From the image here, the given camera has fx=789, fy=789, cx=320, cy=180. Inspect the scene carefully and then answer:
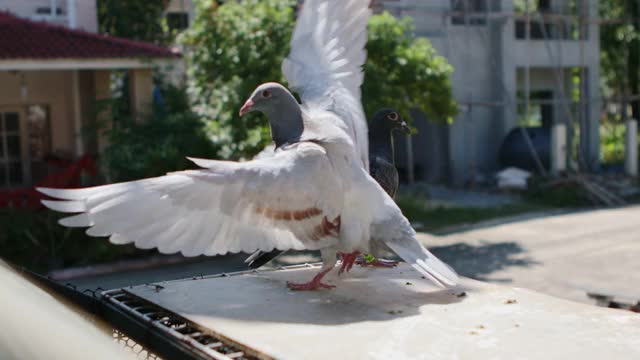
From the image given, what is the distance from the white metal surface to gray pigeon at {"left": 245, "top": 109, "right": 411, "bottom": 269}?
2.56 ft

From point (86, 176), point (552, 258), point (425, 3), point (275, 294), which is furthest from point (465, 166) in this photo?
point (275, 294)

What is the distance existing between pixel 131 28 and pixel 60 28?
547 centimetres

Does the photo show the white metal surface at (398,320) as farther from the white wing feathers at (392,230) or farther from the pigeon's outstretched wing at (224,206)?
the pigeon's outstretched wing at (224,206)

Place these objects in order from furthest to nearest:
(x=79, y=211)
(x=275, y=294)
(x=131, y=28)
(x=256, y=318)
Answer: (x=131, y=28), (x=275, y=294), (x=256, y=318), (x=79, y=211)

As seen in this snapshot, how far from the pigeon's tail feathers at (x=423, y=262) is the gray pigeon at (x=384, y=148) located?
1.00 metres

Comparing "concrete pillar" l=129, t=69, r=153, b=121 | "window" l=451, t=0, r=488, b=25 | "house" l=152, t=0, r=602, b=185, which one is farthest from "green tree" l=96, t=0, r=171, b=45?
"window" l=451, t=0, r=488, b=25

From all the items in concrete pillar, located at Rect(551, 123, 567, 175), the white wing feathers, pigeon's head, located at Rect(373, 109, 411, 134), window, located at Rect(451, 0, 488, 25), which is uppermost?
window, located at Rect(451, 0, 488, 25)

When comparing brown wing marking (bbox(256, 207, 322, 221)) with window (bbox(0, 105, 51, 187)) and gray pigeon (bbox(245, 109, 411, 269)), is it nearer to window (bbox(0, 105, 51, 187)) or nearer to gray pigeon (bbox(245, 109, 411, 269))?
gray pigeon (bbox(245, 109, 411, 269))

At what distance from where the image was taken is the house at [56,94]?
1195 cm

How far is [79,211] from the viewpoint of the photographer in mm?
3146

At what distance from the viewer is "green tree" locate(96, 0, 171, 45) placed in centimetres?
1722

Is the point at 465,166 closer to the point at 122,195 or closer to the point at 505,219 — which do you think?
the point at 505,219

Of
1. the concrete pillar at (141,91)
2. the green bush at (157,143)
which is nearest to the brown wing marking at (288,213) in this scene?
the green bush at (157,143)

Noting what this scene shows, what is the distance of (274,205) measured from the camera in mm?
3512
